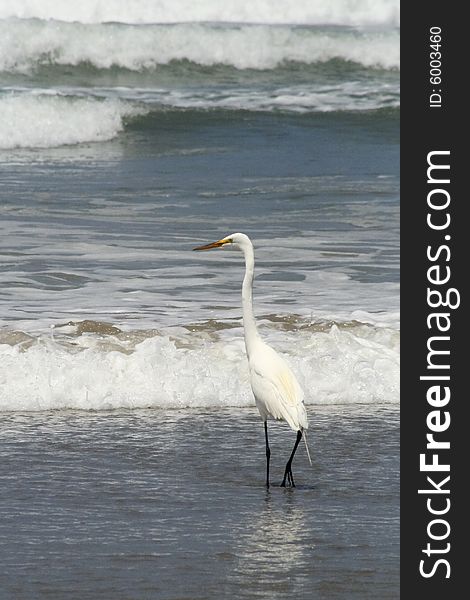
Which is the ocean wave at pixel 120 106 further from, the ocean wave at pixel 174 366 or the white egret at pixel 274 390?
the white egret at pixel 274 390

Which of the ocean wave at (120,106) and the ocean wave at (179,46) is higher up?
the ocean wave at (179,46)

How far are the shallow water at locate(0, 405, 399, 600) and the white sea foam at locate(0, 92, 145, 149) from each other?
11064 mm

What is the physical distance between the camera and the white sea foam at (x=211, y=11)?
2561 centimetres

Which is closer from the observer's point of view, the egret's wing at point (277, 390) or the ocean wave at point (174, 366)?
the egret's wing at point (277, 390)

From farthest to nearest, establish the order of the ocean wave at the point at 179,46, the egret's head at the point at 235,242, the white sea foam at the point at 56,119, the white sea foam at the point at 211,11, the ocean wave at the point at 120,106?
1. the white sea foam at the point at 211,11
2. the ocean wave at the point at 179,46
3. the ocean wave at the point at 120,106
4. the white sea foam at the point at 56,119
5. the egret's head at the point at 235,242

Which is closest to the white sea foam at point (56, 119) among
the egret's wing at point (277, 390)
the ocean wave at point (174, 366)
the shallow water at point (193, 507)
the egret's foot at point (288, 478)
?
the ocean wave at point (174, 366)

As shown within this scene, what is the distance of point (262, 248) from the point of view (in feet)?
36.2

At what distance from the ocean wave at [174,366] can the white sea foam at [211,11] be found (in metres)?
18.4

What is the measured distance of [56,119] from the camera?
18.1 metres

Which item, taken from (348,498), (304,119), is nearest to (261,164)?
(304,119)

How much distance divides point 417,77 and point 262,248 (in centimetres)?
425

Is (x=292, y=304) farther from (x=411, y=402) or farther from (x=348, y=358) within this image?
(x=411, y=402)

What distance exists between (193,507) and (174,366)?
7.08ft

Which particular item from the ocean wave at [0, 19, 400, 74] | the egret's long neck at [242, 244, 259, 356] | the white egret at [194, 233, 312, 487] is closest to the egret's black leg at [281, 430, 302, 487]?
the white egret at [194, 233, 312, 487]
